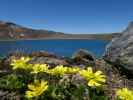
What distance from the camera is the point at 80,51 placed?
39.7ft

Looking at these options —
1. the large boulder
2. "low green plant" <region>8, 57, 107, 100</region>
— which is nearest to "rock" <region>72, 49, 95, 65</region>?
the large boulder

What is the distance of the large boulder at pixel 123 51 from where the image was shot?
10.2 metres

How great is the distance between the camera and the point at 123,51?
10.5 m

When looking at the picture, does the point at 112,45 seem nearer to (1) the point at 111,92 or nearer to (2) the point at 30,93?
(1) the point at 111,92

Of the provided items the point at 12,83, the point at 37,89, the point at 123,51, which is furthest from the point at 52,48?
the point at 37,89

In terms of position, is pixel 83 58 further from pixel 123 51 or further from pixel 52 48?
pixel 52 48

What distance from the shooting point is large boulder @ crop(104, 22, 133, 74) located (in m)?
10.2

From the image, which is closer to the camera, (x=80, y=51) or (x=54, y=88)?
(x=54, y=88)

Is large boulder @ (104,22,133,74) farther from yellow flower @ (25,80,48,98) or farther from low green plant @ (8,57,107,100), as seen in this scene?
yellow flower @ (25,80,48,98)

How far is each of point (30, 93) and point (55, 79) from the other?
82.1 inches

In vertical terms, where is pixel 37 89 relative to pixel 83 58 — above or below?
above

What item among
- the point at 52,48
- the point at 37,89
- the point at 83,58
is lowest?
the point at 52,48

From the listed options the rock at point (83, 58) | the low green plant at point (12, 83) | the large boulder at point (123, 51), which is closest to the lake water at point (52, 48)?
the rock at point (83, 58)

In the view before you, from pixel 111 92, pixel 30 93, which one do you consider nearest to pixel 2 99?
pixel 30 93
